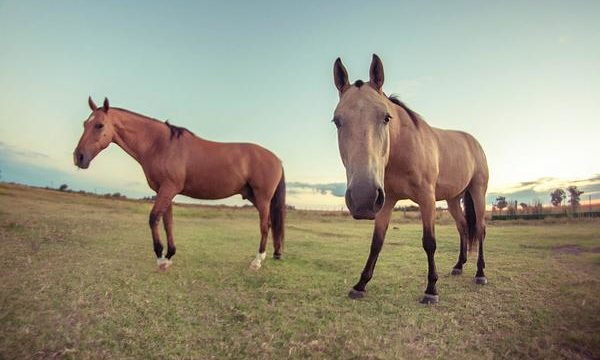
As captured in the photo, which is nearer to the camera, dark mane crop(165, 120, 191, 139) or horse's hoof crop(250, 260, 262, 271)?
horse's hoof crop(250, 260, 262, 271)

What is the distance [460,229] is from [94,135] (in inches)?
256

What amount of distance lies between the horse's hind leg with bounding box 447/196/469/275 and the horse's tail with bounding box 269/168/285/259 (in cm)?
324

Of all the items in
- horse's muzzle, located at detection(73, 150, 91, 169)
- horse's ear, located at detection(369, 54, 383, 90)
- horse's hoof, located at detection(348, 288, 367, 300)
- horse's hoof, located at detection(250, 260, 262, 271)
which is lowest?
horse's hoof, located at detection(250, 260, 262, 271)

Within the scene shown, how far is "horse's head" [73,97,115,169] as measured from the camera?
5.25m

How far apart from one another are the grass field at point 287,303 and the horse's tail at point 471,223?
40cm

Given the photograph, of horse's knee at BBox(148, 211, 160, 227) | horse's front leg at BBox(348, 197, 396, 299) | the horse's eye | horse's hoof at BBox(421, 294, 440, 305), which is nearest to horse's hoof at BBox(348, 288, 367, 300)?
horse's front leg at BBox(348, 197, 396, 299)

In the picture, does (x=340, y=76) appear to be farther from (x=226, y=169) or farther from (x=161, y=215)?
(x=161, y=215)

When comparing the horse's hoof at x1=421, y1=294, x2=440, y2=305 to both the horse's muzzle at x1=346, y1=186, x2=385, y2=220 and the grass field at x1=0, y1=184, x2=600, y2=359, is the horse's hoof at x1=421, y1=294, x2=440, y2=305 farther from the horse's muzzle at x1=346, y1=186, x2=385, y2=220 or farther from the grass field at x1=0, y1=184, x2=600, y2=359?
the horse's muzzle at x1=346, y1=186, x2=385, y2=220

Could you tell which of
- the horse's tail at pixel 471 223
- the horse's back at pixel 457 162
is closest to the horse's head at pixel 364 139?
the horse's back at pixel 457 162

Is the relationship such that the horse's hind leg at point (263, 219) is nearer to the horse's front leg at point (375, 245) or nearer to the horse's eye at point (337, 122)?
the horse's front leg at point (375, 245)

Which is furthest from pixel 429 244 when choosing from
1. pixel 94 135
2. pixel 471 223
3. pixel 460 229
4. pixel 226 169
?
pixel 94 135

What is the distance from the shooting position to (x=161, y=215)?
17.5 feet

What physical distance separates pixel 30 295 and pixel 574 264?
7.27 meters

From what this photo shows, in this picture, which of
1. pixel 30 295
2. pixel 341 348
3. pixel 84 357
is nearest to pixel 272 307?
pixel 341 348
